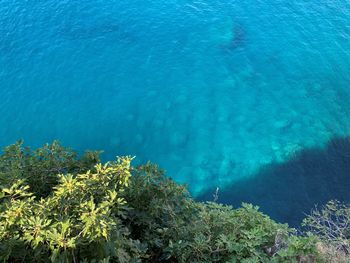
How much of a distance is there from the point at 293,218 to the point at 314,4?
27.1 meters

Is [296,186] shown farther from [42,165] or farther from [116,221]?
[116,221]

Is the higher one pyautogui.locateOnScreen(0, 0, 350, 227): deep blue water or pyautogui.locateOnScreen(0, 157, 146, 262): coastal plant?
pyautogui.locateOnScreen(0, 157, 146, 262): coastal plant

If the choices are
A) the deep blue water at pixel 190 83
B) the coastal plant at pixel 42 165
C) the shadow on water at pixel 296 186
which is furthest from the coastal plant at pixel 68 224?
the deep blue water at pixel 190 83

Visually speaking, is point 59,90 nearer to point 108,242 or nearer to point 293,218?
point 293,218

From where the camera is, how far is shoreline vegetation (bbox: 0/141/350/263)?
954 centimetres

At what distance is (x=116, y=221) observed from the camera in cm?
1073

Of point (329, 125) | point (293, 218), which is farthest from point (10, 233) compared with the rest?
point (329, 125)

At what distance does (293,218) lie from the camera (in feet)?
86.5

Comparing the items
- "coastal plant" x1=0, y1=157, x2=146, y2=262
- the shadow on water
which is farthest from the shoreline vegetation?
the shadow on water

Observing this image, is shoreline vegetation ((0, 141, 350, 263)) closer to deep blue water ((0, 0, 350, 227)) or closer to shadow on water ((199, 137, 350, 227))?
shadow on water ((199, 137, 350, 227))

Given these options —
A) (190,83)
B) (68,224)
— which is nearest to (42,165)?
(68,224)

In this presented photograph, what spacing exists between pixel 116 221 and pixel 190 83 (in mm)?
25950

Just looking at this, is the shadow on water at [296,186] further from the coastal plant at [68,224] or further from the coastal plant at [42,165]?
the coastal plant at [68,224]

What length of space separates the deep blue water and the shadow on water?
0.12 m
